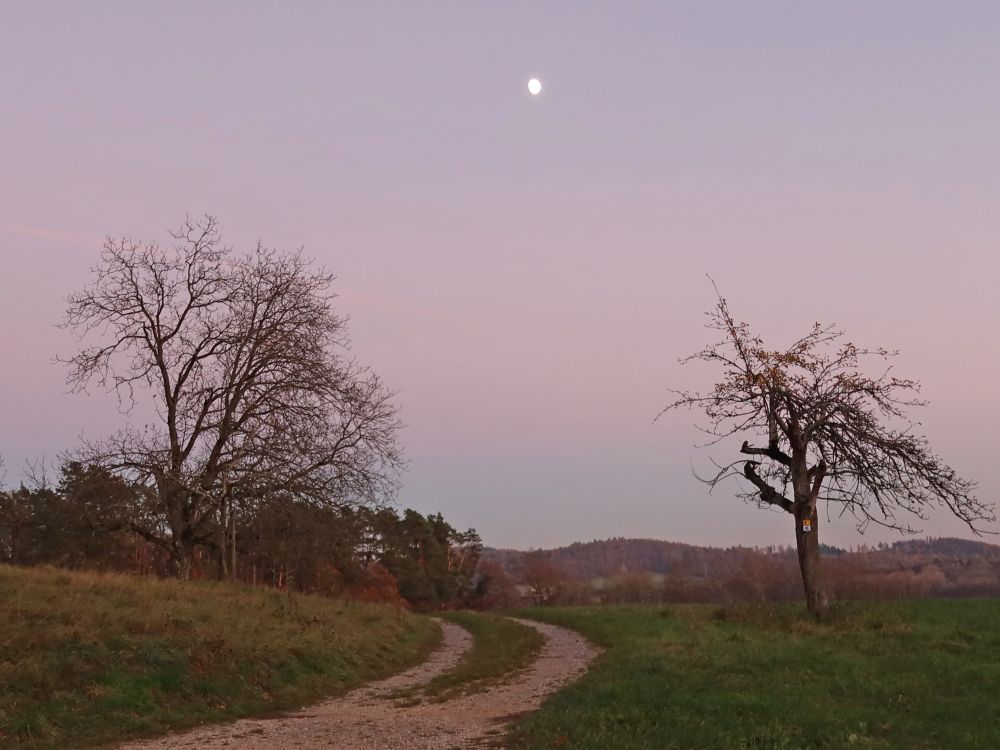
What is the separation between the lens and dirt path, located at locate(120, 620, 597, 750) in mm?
10594

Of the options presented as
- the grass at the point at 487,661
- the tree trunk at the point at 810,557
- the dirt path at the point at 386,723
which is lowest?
the dirt path at the point at 386,723

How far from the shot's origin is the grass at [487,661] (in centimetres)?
1587

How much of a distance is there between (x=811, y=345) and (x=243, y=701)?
61.5 ft

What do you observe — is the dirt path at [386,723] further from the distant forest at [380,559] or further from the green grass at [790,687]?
the distant forest at [380,559]

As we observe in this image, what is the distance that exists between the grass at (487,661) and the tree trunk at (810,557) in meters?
8.18

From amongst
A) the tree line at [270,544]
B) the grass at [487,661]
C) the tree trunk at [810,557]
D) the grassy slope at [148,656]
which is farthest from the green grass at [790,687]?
the tree line at [270,544]

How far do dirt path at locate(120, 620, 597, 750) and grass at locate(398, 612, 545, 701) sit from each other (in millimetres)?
508

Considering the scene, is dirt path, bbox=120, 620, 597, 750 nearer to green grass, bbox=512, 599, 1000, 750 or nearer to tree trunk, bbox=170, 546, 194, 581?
green grass, bbox=512, 599, 1000, 750

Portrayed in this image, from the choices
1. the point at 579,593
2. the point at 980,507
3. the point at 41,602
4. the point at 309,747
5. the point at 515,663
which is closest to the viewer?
the point at 309,747

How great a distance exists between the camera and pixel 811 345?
24.4 m

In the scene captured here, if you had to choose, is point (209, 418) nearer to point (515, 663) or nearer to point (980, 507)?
point (515, 663)

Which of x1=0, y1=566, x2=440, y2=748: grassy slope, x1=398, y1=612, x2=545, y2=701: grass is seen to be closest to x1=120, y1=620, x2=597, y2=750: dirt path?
x1=398, y1=612, x2=545, y2=701: grass

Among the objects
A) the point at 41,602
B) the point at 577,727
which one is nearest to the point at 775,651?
the point at 577,727

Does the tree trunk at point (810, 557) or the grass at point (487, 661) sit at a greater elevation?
the tree trunk at point (810, 557)
